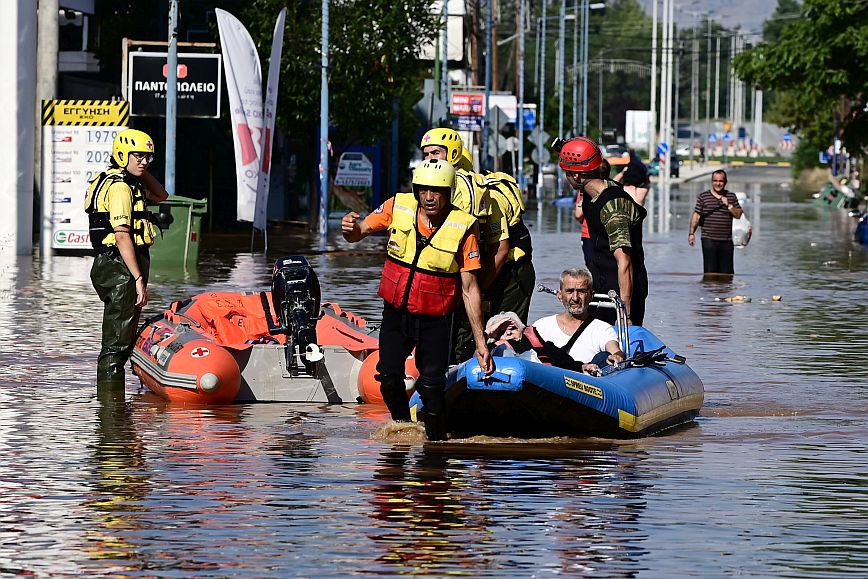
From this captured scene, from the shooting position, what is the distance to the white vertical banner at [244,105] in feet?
95.3

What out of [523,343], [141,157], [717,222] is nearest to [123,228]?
[141,157]

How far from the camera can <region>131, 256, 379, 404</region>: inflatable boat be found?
44.2 ft

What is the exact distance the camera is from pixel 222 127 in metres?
39.9

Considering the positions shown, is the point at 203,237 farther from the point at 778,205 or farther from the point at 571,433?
the point at 778,205

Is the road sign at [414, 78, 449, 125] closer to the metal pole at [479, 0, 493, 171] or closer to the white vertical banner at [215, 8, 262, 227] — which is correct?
the metal pole at [479, 0, 493, 171]

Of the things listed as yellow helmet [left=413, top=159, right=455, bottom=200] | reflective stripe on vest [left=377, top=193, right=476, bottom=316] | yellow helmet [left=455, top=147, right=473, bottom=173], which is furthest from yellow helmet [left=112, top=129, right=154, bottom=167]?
yellow helmet [left=413, top=159, right=455, bottom=200]

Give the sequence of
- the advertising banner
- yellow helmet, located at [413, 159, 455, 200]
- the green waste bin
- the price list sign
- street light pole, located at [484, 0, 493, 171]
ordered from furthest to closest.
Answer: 1. street light pole, located at [484, 0, 493, 171]
2. the advertising banner
3. the price list sign
4. the green waste bin
5. yellow helmet, located at [413, 159, 455, 200]

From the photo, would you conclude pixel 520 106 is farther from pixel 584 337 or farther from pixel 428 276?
pixel 428 276

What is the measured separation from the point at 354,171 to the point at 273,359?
96.7 ft

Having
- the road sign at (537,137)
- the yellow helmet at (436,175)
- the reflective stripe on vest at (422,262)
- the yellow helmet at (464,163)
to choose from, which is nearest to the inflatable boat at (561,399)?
the reflective stripe on vest at (422,262)

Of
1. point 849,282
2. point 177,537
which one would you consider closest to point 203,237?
point 849,282

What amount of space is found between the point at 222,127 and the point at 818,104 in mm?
16229

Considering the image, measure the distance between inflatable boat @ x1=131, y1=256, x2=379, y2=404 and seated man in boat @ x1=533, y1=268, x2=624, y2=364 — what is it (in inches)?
Answer: 66.5

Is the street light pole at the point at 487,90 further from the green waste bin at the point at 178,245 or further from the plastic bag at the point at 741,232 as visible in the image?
the green waste bin at the point at 178,245
